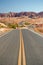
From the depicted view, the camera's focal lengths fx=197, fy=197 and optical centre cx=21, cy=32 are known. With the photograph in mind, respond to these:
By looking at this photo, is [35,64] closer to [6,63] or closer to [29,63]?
[29,63]

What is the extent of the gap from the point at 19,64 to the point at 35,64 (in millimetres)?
814

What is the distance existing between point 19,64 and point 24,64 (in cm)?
25

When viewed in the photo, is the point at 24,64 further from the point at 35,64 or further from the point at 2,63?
the point at 2,63

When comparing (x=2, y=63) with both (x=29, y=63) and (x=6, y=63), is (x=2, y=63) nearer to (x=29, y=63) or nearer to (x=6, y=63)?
(x=6, y=63)

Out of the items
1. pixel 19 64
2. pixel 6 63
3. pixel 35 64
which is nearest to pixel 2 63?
pixel 6 63

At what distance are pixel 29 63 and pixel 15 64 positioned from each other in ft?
2.52

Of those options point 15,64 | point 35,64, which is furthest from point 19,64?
point 35,64

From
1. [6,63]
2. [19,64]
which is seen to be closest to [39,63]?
[19,64]

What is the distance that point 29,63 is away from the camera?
10297 millimetres

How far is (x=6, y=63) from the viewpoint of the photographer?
1027 cm

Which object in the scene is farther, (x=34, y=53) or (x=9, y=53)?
(x=9, y=53)

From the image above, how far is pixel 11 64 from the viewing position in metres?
9.98

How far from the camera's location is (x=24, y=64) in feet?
32.8

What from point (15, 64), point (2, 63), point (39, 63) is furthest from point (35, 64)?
point (2, 63)
